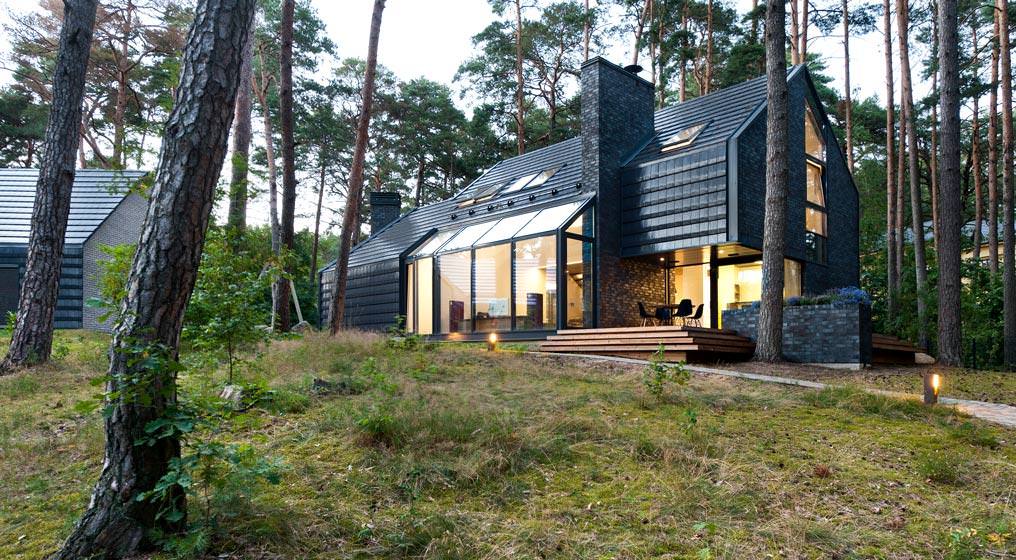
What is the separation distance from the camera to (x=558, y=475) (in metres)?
3.46

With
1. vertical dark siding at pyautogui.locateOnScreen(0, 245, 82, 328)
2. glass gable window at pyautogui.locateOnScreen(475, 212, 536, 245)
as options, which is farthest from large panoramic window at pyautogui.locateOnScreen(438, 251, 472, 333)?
vertical dark siding at pyautogui.locateOnScreen(0, 245, 82, 328)

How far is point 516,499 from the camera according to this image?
10.2ft

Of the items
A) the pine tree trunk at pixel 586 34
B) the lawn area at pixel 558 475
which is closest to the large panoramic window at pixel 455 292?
the lawn area at pixel 558 475

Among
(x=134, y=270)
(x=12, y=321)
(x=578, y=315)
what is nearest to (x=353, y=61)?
(x=578, y=315)

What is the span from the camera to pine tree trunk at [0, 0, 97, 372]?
20.6 feet

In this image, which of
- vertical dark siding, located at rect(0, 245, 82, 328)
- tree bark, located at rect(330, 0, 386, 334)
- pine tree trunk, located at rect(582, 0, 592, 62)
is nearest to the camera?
tree bark, located at rect(330, 0, 386, 334)

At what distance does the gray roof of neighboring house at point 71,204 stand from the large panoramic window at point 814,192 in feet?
46.4

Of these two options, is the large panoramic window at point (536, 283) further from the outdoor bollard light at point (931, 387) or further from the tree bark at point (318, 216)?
the tree bark at point (318, 216)

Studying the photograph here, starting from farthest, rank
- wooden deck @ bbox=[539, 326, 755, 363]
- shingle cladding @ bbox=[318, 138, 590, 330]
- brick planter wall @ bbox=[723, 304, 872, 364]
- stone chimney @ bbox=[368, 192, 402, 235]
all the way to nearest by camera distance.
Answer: stone chimney @ bbox=[368, 192, 402, 235] < shingle cladding @ bbox=[318, 138, 590, 330] < wooden deck @ bbox=[539, 326, 755, 363] < brick planter wall @ bbox=[723, 304, 872, 364]

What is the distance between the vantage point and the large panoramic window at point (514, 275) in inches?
453

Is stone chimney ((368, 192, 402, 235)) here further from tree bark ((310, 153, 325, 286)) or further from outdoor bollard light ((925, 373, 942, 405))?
outdoor bollard light ((925, 373, 942, 405))

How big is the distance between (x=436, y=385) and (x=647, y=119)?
9960mm

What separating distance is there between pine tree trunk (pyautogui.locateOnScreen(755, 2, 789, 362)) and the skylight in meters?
3.15

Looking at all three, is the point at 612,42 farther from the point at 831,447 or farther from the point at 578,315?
the point at 831,447
